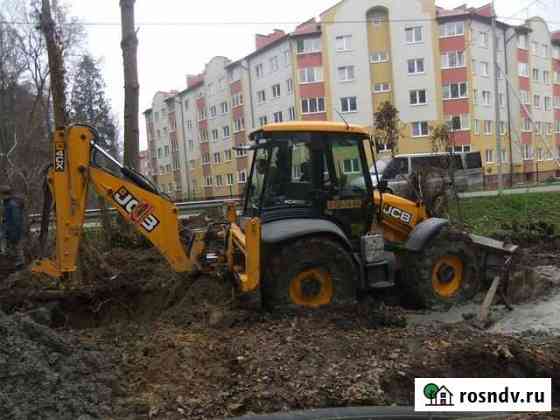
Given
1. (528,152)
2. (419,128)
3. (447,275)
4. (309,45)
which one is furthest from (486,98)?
(447,275)

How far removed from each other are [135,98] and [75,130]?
675cm

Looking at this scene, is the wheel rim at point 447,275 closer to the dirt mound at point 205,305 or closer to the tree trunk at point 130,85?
the dirt mound at point 205,305

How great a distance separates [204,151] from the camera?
56.3 m

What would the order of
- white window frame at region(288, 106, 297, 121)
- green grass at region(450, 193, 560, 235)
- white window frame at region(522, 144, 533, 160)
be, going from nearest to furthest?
1. green grass at region(450, 193, 560, 235)
2. white window frame at region(288, 106, 297, 121)
3. white window frame at region(522, 144, 533, 160)

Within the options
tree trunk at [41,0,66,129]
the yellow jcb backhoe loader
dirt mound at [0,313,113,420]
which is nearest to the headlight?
the yellow jcb backhoe loader

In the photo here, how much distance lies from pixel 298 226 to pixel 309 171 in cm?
75

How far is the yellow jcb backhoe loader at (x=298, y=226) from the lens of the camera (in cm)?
609

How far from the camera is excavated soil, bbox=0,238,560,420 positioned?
3.93 metres

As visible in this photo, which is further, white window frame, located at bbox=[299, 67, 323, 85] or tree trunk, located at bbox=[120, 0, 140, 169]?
white window frame, located at bbox=[299, 67, 323, 85]

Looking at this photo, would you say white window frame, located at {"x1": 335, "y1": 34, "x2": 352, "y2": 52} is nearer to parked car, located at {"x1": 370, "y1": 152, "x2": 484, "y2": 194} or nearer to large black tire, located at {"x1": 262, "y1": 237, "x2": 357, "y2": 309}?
parked car, located at {"x1": 370, "y1": 152, "x2": 484, "y2": 194}

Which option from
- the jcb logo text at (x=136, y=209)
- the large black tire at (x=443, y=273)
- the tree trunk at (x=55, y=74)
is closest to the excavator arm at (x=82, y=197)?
the jcb logo text at (x=136, y=209)

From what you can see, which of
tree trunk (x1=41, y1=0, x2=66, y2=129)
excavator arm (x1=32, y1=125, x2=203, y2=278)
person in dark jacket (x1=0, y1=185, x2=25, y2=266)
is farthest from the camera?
person in dark jacket (x1=0, y1=185, x2=25, y2=266)

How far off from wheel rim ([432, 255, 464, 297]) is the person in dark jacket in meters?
7.52

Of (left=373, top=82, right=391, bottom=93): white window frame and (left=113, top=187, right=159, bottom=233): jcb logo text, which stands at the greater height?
(left=373, top=82, right=391, bottom=93): white window frame
